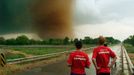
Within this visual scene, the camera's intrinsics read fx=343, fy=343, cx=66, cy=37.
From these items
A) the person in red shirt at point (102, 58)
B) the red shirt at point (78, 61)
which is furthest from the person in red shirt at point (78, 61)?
the person in red shirt at point (102, 58)

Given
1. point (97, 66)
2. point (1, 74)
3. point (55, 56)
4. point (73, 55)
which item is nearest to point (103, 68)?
point (97, 66)

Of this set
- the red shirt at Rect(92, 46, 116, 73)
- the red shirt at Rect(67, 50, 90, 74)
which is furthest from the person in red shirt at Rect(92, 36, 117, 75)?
the red shirt at Rect(67, 50, 90, 74)

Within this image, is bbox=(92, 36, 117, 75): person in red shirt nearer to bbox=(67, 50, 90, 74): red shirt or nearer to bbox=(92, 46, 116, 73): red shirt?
bbox=(92, 46, 116, 73): red shirt

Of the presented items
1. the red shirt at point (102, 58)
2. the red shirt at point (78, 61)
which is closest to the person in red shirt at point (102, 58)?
the red shirt at point (102, 58)

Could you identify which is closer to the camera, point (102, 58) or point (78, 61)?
point (78, 61)

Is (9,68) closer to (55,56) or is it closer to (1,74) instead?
(1,74)

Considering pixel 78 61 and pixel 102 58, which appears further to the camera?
pixel 102 58

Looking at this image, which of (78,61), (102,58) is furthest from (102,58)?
(78,61)

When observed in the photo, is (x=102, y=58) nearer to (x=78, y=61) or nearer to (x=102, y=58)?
(x=102, y=58)

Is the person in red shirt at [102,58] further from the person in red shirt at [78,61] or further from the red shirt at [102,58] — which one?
the person in red shirt at [78,61]

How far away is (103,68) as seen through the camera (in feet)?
29.1

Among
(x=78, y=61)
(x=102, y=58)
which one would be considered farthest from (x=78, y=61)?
(x=102, y=58)

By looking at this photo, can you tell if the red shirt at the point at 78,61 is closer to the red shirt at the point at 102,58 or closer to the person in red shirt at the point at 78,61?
the person in red shirt at the point at 78,61

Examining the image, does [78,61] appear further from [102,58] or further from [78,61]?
[102,58]
